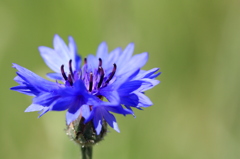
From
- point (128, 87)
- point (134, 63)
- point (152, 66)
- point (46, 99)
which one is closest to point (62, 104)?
point (46, 99)

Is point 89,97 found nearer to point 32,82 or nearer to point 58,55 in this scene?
point 32,82

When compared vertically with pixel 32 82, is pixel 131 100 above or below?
below

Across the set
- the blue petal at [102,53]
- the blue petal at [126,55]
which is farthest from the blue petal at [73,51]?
the blue petal at [126,55]

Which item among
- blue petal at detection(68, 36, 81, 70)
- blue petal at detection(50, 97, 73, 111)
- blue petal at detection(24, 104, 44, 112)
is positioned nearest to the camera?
blue petal at detection(50, 97, 73, 111)

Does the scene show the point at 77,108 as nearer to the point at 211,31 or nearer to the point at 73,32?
the point at 73,32

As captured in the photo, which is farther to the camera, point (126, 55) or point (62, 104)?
point (126, 55)

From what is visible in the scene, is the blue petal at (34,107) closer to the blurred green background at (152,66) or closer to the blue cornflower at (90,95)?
the blue cornflower at (90,95)

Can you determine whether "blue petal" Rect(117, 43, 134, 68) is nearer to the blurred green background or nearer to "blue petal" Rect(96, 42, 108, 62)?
"blue petal" Rect(96, 42, 108, 62)

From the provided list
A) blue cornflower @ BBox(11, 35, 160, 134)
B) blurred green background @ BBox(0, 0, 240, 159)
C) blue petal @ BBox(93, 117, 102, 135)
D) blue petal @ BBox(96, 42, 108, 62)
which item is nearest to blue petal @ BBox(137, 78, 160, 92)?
blue cornflower @ BBox(11, 35, 160, 134)

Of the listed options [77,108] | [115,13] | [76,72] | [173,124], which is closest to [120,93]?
[77,108]
